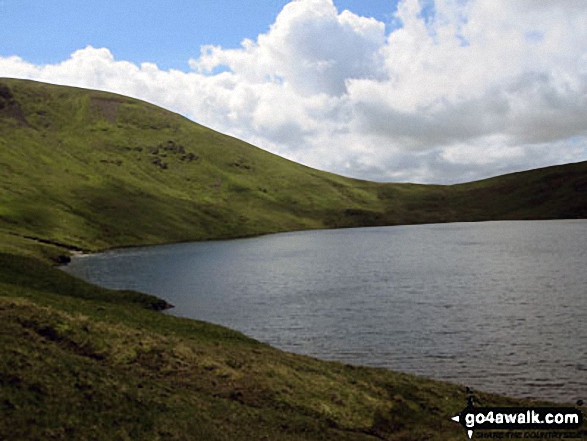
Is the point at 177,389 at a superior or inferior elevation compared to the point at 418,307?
inferior

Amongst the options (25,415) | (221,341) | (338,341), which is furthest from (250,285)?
(25,415)

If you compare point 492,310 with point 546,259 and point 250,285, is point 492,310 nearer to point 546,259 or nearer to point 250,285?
point 250,285

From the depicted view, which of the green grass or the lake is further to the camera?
the lake

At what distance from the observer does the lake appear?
4291 centimetres

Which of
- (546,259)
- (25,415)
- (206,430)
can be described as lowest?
(206,430)

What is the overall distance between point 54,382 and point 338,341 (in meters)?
36.0

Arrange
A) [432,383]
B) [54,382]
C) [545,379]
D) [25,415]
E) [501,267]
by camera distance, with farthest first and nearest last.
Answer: [501,267] → [545,379] → [432,383] → [54,382] → [25,415]

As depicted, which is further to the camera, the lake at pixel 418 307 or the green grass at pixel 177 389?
the lake at pixel 418 307

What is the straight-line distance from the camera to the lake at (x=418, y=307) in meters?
42.9

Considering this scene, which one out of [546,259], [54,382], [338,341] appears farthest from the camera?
[546,259]

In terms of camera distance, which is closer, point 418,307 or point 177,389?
point 177,389

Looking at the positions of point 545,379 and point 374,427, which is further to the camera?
point 545,379

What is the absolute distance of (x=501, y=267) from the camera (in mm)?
106312

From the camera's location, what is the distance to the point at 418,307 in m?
68.4
